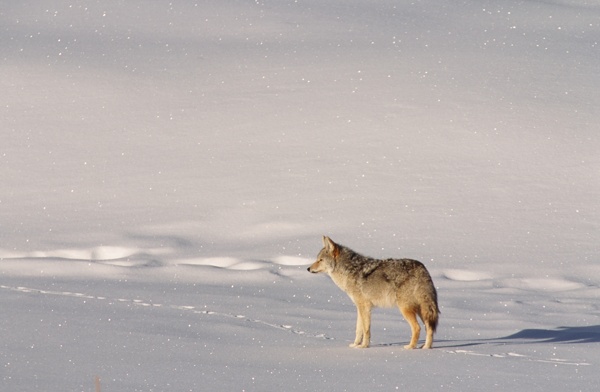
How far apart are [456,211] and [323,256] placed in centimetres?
578

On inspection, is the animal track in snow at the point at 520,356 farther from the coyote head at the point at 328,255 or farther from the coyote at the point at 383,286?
the coyote head at the point at 328,255

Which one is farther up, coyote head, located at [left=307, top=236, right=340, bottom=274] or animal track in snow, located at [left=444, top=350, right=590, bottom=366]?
coyote head, located at [left=307, top=236, right=340, bottom=274]

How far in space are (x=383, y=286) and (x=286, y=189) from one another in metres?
6.63

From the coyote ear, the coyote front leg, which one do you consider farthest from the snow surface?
the coyote ear

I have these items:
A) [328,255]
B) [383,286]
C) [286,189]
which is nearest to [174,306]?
[328,255]

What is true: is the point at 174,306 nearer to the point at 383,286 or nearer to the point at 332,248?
the point at 332,248

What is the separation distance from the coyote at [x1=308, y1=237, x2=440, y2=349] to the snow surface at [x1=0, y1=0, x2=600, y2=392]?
252 millimetres

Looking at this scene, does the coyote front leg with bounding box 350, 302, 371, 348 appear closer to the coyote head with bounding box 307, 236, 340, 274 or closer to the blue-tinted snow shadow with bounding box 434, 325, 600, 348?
the coyote head with bounding box 307, 236, 340, 274

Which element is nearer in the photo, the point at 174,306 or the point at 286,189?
the point at 174,306

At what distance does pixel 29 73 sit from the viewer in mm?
18938

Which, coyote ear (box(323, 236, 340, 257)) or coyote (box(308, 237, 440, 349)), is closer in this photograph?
coyote (box(308, 237, 440, 349))

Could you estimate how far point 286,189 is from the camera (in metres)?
14.3

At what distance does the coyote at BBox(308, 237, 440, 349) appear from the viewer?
24.8ft

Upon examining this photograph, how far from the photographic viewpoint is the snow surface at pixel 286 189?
677 centimetres
